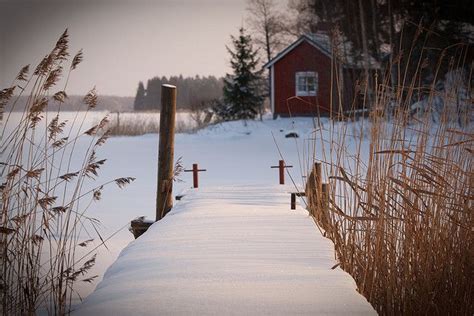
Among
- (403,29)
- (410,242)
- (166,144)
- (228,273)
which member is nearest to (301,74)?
(403,29)

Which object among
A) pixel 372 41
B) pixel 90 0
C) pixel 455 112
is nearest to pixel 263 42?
pixel 372 41

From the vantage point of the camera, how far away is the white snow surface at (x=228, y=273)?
2012 millimetres

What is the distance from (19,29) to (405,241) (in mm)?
2875

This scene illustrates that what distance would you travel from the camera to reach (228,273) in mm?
2381

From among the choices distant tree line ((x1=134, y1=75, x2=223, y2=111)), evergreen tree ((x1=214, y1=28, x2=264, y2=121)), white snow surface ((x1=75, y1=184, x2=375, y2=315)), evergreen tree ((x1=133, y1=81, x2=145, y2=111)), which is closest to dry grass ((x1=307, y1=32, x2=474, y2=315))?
white snow surface ((x1=75, y1=184, x2=375, y2=315))

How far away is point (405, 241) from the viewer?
2.66 metres

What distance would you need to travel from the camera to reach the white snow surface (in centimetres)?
201

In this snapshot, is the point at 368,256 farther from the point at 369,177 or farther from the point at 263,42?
the point at 263,42

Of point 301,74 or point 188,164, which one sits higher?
point 301,74

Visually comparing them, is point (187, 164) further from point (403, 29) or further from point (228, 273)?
point (228, 273)

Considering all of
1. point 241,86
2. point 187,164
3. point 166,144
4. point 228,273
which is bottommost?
point 187,164

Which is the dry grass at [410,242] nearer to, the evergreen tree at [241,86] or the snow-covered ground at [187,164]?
the snow-covered ground at [187,164]

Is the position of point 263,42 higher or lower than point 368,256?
higher

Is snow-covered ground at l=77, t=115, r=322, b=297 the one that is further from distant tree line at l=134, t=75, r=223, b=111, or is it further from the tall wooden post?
distant tree line at l=134, t=75, r=223, b=111
